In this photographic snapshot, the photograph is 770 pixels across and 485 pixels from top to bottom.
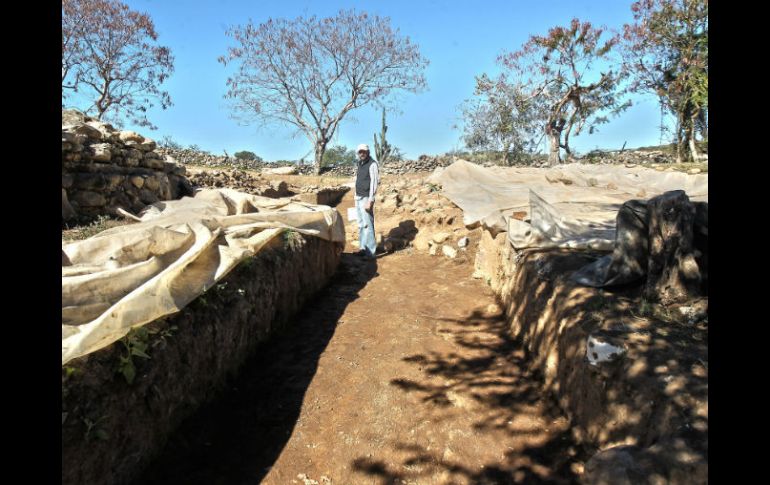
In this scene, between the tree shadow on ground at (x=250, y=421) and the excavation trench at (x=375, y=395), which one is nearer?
the excavation trench at (x=375, y=395)

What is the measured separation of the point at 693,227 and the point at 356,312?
10.1 ft

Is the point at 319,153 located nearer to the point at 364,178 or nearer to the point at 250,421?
the point at 364,178

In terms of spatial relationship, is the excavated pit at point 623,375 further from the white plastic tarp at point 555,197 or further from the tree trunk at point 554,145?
the tree trunk at point 554,145

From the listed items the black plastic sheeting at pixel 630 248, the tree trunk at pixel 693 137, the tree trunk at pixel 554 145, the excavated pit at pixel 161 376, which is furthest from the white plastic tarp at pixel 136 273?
the tree trunk at pixel 693 137

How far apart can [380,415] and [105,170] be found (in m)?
4.67

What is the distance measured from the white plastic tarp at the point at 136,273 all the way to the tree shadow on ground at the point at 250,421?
73 cm

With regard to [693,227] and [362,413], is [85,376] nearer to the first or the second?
[362,413]

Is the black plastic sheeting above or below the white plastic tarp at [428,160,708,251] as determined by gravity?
below

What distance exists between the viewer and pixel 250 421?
2734 mm

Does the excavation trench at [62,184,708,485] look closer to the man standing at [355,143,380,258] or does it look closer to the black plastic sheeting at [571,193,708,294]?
the black plastic sheeting at [571,193,708,294]

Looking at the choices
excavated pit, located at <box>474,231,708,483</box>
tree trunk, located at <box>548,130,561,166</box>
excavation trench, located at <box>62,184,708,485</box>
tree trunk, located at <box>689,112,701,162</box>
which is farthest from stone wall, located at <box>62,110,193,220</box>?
tree trunk, located at <box>689,112,701,162</box>

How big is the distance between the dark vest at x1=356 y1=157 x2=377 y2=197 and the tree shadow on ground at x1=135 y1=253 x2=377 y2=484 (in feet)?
9.00

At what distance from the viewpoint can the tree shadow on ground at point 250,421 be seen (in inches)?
88.6

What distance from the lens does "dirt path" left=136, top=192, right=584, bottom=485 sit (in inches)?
90.9
